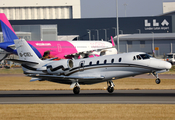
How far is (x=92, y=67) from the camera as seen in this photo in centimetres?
2633

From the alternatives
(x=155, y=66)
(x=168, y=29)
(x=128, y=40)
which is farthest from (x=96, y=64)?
(x=168, y=29)

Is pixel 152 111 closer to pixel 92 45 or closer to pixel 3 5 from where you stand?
pixel 92 45

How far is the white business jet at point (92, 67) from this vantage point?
24484mm

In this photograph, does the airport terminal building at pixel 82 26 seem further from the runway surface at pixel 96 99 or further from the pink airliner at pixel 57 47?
the runway surface at pixel 96 99

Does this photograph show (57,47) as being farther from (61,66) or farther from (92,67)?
(92,67)

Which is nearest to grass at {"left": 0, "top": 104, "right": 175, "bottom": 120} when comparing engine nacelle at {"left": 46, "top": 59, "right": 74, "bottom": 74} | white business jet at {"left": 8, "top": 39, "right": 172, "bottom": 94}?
white business jet at {"left": 8, "top": 39, "right": 172, "bottom": 94}

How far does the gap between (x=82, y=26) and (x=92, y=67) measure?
8985 cm

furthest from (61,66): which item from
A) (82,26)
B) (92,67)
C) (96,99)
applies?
(82,26)

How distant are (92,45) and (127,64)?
4056 centimetres

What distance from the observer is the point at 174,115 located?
14.5 m

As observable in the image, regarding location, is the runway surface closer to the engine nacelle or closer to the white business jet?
the white business jet

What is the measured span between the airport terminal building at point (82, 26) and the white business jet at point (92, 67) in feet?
224

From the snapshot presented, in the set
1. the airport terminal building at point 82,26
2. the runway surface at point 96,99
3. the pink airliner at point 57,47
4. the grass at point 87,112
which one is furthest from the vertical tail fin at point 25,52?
the airport terminal building at point 82,26

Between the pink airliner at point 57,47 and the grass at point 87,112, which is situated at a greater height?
the pink airliner at point 57,47
